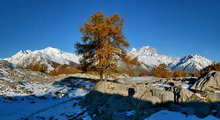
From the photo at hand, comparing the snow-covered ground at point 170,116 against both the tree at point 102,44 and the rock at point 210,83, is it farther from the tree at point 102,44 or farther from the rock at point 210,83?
the tree at point 102,44

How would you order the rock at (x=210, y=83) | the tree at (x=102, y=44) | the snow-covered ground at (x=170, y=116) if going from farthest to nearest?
the tree at (x=102, y=44) < the rock at (x=210, y=83) < the snow-covered ground at (x=170, y=116)

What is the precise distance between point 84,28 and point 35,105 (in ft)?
35.1

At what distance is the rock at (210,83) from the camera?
13.8m

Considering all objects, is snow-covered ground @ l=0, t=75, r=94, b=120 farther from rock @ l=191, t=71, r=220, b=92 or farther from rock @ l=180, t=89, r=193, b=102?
rock @ l=191, t=71, r=220, b=92

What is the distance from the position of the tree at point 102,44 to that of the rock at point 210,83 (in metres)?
11.5

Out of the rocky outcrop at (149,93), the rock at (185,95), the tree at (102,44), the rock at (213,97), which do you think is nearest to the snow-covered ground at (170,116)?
the rocky outcrop at (149,93)

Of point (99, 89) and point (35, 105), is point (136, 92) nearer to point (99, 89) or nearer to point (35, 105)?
point (99, 89)

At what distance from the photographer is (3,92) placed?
65.4ft

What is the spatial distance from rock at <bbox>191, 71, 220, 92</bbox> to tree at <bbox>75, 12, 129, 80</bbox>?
37.7ft

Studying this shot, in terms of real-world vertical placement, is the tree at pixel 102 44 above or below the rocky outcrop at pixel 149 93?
above

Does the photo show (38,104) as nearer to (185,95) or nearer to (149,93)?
(149,93)

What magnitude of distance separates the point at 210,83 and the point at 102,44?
13.4 m

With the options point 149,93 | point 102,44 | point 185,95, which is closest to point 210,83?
point 185,95

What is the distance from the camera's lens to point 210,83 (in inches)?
556
